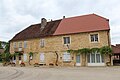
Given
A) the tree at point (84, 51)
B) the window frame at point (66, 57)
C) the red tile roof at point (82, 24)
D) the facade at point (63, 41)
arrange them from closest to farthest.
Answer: the facade at point (63, 41) < the tree at point (84, 51) < the red tile roof at point (82, 24) < the window frame at point (66, 57)

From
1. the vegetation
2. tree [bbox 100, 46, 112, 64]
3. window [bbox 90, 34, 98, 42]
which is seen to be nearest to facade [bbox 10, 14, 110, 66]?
window [bbox 90, 34, 98, 42]

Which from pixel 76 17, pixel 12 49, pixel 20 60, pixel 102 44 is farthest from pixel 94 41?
pixel 12 49

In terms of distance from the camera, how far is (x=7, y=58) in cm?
4012

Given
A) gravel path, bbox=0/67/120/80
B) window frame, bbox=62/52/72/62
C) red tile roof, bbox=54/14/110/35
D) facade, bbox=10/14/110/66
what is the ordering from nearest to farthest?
gravel path, bbox=0/67/120/80, facade, bbox=10/14/110/66, red tile roof, bbox=54/14/110/35, window frame, bbox=62/52/72/62

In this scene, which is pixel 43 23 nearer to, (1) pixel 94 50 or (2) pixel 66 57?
(2) pixel 66 57

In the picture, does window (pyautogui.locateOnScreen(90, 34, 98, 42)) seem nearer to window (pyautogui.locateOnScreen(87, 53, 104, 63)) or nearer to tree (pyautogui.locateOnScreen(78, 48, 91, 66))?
tree (pyautogui.locateOnScreen(78, 48, 91, 66))

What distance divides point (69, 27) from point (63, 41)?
2.91m

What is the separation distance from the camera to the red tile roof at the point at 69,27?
99.8 ft

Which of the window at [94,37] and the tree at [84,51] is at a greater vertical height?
the window at [94,37]

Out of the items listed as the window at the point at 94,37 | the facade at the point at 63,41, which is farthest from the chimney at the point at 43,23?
the window at the point at 94,37

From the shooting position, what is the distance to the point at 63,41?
107ft

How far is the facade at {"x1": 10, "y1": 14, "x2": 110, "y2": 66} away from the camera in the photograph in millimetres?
29234

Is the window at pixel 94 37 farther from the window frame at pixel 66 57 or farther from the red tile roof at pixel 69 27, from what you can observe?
the window frame at pixel 66 57

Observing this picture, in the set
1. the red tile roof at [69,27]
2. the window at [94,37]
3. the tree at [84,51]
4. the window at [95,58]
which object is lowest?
the window at [95,58]
